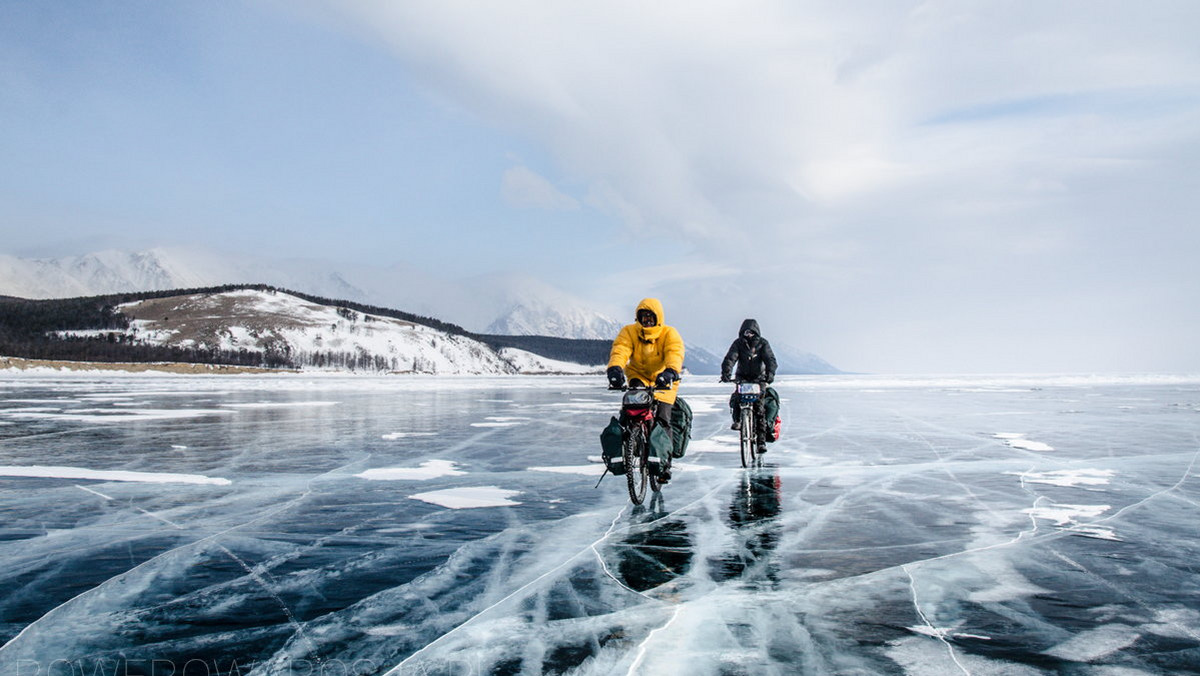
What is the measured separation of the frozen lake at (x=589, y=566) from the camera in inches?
157

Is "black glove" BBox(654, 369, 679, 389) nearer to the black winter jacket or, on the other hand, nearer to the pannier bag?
the black winter jacket

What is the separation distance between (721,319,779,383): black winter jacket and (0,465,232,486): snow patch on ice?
856cm

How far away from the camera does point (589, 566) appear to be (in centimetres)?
588

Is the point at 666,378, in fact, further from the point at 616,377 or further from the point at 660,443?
the point at 660,443

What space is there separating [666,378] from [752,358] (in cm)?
477

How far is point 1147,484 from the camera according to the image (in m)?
10.0

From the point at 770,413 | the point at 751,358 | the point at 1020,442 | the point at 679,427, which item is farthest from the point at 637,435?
the point at 1020,442

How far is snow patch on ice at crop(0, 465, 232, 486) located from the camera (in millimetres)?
10367

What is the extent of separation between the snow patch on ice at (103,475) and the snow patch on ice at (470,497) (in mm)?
3320

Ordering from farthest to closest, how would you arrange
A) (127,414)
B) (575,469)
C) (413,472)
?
1. (127,414)
2. (575,469)
3. (413,472)

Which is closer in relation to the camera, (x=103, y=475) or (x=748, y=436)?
(x=103, y=475)

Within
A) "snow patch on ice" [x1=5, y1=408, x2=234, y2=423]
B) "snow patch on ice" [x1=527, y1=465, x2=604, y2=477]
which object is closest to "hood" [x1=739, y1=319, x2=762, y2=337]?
"snow patch on ice" [x1=527, y1=465, x2=604, y2=477]

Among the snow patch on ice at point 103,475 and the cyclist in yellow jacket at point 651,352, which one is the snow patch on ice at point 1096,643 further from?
the snow patch on ice at point 103,475

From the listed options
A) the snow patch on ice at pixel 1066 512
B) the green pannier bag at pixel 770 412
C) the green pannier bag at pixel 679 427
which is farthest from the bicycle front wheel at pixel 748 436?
the snow patch on ice at pixel 1066 512
